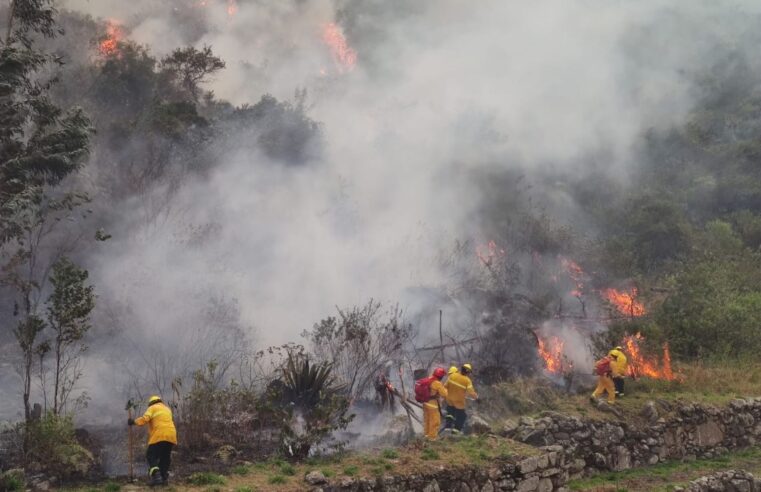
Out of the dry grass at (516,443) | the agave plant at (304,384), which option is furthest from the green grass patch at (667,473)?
the agave plant at (304,384)

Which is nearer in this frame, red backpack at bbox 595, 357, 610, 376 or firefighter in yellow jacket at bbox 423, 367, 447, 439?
firefighter in yellow jacket at bbox 423, 367, 447, 439

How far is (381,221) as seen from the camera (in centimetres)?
2294

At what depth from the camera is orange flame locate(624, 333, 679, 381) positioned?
14463 millimetres

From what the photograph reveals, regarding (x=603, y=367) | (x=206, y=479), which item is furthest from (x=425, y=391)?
(x=603, y=367)

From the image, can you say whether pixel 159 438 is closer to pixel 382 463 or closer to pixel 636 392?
pixel 382 463

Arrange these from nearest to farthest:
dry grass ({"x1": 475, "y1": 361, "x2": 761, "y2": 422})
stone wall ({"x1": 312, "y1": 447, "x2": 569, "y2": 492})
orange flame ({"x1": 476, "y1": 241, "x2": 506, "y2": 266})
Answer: stone wall ({"x1": 312, "y1": 447, "x2": 569, "y2": 492}), dry grass ({"x1": 475, "y1": 361, "x2": 761, "y2": 422}), orange flame ({"x1": 476, "y1": 241, "x2": 506, "y2": 266})

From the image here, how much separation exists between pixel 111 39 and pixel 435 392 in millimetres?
34221

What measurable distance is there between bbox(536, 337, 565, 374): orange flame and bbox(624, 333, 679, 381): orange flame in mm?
1788

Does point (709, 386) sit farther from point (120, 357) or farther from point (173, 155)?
point (173, 155)

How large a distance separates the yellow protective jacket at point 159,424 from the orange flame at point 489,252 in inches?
619

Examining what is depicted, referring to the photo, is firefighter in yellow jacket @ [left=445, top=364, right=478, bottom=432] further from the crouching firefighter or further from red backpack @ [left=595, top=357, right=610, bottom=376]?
red backpack @ [left=595, top=357, right=610, bottom=376]

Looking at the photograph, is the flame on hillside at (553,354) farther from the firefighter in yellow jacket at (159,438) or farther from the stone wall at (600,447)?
the firefighter in yellow jacket at (159,438)

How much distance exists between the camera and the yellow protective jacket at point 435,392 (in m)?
10.4

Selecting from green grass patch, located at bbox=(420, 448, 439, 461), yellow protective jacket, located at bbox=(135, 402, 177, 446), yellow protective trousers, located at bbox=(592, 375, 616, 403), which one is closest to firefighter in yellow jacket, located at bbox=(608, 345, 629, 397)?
yellow protective trousers, located at bbox=(592, 375, 616, 403)
